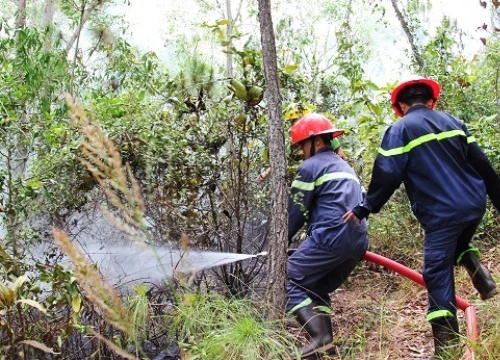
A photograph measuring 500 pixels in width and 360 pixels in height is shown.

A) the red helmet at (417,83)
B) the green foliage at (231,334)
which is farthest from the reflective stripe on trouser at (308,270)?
the red helmet at (417,83)

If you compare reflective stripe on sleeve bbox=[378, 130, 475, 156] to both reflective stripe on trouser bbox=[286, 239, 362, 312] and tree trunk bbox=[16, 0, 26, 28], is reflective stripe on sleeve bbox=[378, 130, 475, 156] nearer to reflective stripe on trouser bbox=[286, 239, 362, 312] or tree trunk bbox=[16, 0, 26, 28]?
reflective stripe on trouser bbox=[286, 239, 362, 312]

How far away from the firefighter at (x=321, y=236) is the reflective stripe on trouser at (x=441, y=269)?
0.57 metres

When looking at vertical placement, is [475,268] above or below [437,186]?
below

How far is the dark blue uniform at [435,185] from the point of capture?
3.13 meters

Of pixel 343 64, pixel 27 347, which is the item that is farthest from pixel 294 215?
pixel 343 64

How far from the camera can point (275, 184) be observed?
305cm

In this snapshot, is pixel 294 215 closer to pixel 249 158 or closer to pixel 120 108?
pixel 249 158

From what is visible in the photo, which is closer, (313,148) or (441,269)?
(441,269)

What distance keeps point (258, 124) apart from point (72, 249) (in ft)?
8.57

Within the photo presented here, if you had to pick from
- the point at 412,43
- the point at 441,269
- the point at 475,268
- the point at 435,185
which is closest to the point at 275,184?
the point at 435,185

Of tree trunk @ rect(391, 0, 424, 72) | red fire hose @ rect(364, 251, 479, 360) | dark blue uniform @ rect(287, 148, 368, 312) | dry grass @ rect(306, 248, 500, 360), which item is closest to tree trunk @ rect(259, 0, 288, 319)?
dry grass @ rect(306, 248, 500, 360)

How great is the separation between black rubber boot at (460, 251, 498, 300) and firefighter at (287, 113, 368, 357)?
0.66 meters

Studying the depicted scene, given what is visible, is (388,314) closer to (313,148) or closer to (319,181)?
(319,181)

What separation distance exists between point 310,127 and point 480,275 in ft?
4.98
